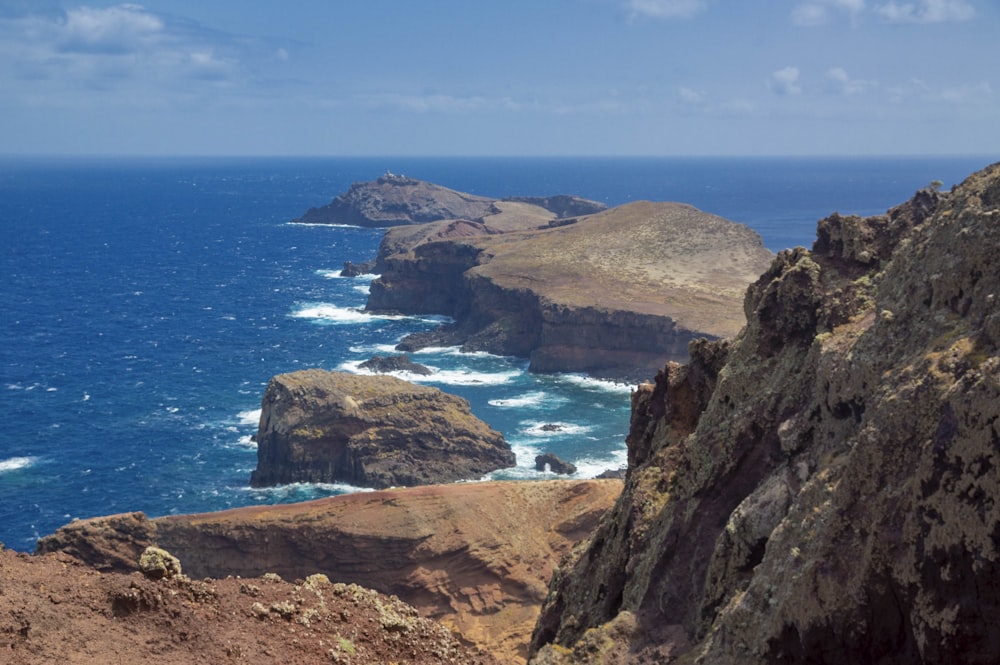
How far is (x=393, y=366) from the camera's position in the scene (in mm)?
117562

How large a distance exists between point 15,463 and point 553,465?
144 feet

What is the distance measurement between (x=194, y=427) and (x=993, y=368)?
8994 cm

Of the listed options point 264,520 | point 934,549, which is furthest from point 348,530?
point 934,549

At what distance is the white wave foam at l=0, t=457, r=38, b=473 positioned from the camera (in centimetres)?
8625

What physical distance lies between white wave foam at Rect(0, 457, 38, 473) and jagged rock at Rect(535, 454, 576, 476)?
135ft

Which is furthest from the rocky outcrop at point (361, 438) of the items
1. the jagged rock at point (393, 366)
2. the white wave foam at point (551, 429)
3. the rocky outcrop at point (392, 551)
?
the jagged rock at point (393, 366)

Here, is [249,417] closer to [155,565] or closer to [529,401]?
[529,401]

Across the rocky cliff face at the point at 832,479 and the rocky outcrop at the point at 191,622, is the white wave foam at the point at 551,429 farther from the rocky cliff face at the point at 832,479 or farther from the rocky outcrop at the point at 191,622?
the rocky outcrop at the point at 191,622

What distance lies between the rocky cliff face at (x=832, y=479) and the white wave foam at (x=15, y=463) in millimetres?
70697

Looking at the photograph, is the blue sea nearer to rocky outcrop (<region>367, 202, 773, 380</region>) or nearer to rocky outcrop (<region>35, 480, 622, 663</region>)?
rocky outcrop (<region>367, 202, 773, 380</region>)

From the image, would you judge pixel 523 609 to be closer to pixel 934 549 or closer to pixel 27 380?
pixel 934 549

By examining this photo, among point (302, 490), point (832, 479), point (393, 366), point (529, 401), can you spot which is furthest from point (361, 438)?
point (832, 479)

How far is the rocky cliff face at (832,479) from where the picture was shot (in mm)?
14250

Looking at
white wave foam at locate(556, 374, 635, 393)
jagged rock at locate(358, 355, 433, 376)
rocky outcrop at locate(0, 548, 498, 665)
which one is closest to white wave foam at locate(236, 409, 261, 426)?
jagged rock at locate(358, 355, 433, 376)
